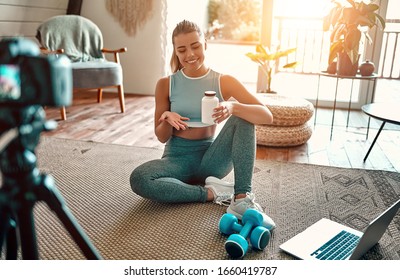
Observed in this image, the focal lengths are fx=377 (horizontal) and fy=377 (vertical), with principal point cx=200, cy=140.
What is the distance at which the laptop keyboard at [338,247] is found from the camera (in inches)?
46.7

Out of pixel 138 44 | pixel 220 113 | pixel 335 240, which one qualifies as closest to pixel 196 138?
pixel 220 113

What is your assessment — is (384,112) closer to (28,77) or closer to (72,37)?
(28,77)

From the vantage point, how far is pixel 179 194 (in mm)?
1503

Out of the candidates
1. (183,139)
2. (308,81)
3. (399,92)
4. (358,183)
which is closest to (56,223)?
(183,139)

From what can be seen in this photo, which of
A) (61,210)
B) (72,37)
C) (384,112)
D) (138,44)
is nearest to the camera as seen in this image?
(61,210)

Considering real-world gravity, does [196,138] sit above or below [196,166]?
above

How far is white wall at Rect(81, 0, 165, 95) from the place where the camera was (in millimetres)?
3803

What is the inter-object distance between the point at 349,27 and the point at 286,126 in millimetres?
811

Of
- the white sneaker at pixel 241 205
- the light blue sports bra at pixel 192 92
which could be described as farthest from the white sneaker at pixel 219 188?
the light blue sports bra at pixel 192 92

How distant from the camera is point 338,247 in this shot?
1237 millimetres

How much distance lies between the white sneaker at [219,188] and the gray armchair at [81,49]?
5.60ft

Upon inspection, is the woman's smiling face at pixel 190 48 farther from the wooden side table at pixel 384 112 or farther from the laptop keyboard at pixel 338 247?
the wooden side table at pixel 384 112

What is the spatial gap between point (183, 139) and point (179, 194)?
0.23 metres
